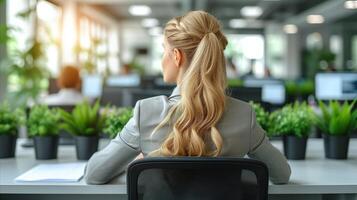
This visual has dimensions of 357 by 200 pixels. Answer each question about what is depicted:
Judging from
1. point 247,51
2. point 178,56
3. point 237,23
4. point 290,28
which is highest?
point 237,23

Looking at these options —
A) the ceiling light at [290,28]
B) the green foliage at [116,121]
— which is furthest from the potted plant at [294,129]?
the ceiling light at [290,28]

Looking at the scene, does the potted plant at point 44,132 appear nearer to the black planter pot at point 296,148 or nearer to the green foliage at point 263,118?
the green foliage at point 263,118

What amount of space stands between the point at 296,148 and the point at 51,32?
5.70 meters

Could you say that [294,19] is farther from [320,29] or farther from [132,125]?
[132,125]

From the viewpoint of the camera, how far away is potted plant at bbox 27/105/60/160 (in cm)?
221

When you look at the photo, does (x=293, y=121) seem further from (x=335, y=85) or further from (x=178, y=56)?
(x=335, y=85)

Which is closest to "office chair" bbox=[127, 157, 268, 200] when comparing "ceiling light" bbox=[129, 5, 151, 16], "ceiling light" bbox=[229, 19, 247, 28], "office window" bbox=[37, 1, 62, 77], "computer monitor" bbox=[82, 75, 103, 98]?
"office window" bbox=[37, 1, 62, 77]

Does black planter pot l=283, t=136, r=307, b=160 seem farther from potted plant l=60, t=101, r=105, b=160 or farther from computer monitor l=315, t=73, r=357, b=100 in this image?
computer monitor l=315, t=73, r=357, b=100

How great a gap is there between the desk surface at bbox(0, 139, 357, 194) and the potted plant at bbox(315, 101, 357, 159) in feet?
0.18

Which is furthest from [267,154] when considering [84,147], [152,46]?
[152,46]

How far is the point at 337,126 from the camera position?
2213 millimetres

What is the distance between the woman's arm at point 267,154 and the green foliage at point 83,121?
885mm

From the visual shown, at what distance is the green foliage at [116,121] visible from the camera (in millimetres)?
2055

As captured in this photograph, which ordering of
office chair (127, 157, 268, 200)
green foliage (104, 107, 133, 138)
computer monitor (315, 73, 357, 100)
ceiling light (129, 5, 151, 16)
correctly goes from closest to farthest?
office chair (127, 157, 268, 200) < green foliage (104, 107, 133, 138) < computer monitor (315, 73, 357, 100) < ceiling light (129, 5, 151, 16)
